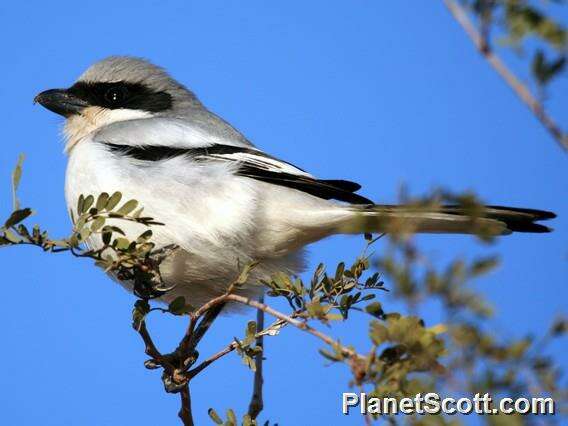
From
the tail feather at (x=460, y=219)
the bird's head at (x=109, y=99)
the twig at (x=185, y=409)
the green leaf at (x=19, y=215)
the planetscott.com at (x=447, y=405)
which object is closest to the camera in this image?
the planetscott.com at (x=447, y=405)

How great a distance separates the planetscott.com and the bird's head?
275 centimetres

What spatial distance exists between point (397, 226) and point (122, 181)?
2.47 metres

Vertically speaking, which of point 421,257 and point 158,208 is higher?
point 158,208

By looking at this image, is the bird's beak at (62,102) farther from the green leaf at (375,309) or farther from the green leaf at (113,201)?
the green leaf at (375,309)

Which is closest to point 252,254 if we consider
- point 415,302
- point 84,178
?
point 84,178

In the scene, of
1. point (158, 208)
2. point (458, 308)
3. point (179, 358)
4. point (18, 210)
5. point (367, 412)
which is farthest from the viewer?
point (158, 208)

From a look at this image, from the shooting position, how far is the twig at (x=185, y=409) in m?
2.77

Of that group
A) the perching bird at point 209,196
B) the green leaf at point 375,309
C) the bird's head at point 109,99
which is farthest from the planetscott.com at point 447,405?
the bird's head at point 109,99

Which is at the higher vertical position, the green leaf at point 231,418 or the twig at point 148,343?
the twig at point 148,343

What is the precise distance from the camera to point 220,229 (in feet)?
11.4

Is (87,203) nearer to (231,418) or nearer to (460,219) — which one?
(231,418)

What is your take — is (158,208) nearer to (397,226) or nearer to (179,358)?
(179,358)

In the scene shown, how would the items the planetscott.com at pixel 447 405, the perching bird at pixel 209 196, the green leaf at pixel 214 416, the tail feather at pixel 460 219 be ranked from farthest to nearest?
the perching bird at pixel 209 196 → the green leaf at pixel 214 416 → the tail feather at pixel 460 219 → the planetscott.com at pixel 447 405

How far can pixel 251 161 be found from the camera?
3.61 meters
